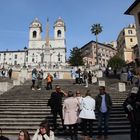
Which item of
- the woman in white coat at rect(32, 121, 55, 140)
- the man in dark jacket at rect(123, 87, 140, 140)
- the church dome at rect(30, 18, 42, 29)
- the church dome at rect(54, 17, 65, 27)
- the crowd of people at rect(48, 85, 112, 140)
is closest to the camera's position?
the woman in white coat at rect(32, 121, 55, 140)

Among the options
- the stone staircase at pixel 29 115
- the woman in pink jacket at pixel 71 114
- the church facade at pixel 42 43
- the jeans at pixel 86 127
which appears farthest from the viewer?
the church facade at pixel 42 43

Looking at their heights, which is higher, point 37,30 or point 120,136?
point 37,30

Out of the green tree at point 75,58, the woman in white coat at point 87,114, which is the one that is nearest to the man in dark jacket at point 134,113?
the woman in white coat at point 87,114

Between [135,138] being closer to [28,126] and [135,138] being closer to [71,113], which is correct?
[71,113]

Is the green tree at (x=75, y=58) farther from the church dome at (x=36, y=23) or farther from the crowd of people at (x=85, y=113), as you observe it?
the crowd of people at (x=85, y=113)

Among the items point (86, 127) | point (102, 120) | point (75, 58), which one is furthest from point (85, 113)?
point (75, 58)

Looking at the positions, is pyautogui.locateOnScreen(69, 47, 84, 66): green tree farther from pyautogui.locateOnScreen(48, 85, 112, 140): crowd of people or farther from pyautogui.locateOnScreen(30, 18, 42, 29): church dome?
pyautogui.locateOnScreen(48, 85, 112, 140): crowd of people

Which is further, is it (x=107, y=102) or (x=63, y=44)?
(x=63, y=44)

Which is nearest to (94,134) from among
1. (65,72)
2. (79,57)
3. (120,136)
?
(120,136)

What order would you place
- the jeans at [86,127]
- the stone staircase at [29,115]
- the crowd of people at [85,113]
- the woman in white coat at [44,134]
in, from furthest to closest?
1. the stone staircase at [29,115]
2. the crowd of people at [85,113]
3. the jeans at [86,127]
4. the woman in white coat at [44,134]

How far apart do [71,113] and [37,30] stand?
113 meters

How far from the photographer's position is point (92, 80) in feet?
107

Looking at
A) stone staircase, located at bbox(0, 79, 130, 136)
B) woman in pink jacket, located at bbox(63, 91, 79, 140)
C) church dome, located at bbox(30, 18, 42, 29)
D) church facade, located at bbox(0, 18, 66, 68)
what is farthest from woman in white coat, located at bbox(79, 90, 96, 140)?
church dome, located at bbox(30, 18, 42, 29)

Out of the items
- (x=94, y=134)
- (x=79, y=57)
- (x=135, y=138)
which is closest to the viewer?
(x=135, y=138)
